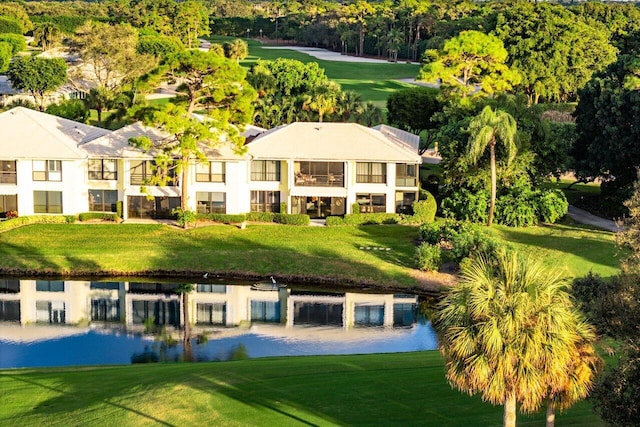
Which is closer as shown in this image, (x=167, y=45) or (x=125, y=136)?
(x=125, y=136)

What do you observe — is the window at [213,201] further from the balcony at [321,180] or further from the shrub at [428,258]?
the shrub at [428,258]

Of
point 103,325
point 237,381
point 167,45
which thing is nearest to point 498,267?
point 237,381

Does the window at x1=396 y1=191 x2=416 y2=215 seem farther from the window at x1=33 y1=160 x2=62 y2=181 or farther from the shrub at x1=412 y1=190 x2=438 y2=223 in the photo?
the window at x1=33 y1=160 x2=62 y2=181

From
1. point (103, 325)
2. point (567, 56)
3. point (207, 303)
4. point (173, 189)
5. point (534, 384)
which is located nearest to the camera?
point (534, 384)

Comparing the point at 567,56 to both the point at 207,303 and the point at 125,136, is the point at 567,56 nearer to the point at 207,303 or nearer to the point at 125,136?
the point at 125,136

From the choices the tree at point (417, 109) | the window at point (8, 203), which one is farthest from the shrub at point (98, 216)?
the tree at point (417, 109)

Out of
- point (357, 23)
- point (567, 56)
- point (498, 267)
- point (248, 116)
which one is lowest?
point (498, 267)

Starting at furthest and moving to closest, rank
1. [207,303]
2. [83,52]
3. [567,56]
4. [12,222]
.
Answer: [83,52], [567,56], [12,222], [207,303]
